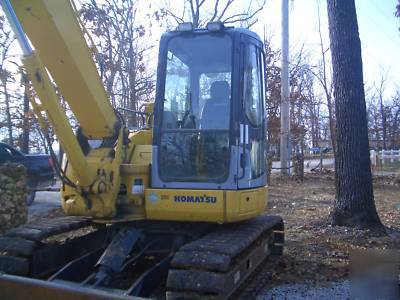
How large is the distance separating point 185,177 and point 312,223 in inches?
182

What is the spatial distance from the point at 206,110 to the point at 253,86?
0.72m

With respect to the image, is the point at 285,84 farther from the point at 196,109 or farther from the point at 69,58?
the point at 69,58

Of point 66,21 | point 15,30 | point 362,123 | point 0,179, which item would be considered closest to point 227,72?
point 66,21

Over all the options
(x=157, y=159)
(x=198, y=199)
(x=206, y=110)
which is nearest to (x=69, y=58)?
(x=157, y=159)

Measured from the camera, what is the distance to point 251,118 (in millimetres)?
5723

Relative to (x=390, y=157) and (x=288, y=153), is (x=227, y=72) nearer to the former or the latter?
(x=288, y=153)

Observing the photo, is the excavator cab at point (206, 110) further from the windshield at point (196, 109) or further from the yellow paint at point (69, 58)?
A: the yellow paint at point (69, 58)

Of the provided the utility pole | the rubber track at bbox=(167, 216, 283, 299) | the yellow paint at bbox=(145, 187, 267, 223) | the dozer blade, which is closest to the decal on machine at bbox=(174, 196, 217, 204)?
the yellow paint at bbox=(145, 187, 267, 223)

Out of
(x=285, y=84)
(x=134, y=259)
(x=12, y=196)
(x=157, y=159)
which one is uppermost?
(x=285, y=84)

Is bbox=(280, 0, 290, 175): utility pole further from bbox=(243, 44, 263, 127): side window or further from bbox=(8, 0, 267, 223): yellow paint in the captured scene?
bbox=(8, 0, 267, 223): yellow paint

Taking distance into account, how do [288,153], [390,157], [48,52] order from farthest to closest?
[390,157], [288,153], [48,52]

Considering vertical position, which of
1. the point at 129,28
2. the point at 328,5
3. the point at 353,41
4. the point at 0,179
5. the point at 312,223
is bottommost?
the point at 312,223

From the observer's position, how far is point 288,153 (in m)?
21.1

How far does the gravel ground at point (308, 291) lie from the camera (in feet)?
18.4
